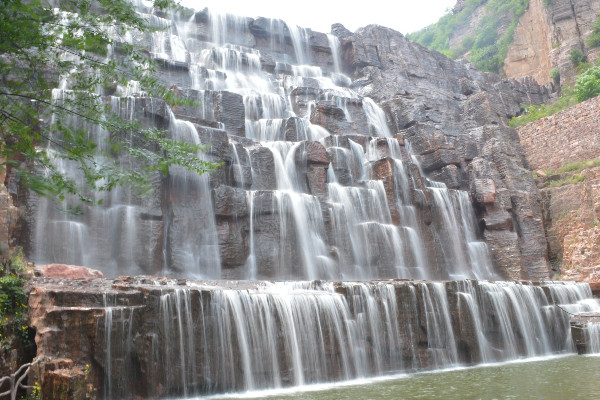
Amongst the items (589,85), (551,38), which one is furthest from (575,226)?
(551,38)

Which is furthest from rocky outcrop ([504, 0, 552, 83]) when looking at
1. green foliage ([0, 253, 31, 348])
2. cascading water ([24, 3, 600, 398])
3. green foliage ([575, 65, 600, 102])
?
green foliage ([0, 253, 31, 348])

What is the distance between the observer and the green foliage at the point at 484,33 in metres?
55.1

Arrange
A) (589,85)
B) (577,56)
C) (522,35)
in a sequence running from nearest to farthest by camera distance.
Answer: (589,85) → (577,56) → (522,35)

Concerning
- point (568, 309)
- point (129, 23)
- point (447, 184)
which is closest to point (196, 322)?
point (129, 23)

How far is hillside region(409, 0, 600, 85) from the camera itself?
42625 millimetres

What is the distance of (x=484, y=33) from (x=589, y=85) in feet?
108

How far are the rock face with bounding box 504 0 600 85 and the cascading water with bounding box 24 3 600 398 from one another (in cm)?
2292

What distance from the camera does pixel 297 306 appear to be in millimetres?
12375

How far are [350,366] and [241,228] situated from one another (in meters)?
7.48

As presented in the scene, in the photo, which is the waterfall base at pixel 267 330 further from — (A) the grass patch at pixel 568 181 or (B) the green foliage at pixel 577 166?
(B) the green foliage at pixel 577 166

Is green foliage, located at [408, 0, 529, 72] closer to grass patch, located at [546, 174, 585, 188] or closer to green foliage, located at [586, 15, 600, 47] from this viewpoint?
green foliage, located at [586, 15, 600, 47]

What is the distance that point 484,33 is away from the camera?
62969 mm

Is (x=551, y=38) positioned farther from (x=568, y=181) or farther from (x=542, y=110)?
(x=568, y=181)

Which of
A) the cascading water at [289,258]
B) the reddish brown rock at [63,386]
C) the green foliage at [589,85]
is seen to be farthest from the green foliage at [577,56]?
the reddish brown rock at [63,386]
